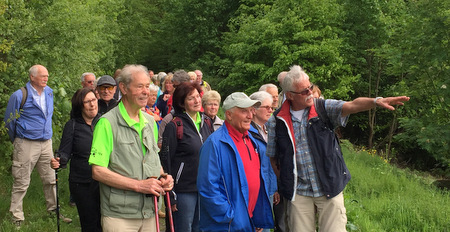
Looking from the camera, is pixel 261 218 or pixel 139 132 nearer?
pixel 139 132

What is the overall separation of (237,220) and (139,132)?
107 centimetres

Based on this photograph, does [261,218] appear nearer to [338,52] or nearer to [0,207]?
[0,207]

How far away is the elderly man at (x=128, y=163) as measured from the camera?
3.63 m

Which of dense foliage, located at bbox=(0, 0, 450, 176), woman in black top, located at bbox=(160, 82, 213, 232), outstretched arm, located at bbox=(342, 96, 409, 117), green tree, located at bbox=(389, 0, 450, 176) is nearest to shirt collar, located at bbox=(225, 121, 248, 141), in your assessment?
outstretched arm, located at bbox=(342, 96, 409, 117)

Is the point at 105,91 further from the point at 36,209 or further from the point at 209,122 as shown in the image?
the point at 36,209

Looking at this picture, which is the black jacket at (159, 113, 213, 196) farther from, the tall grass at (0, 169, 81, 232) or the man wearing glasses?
the tall grass at (0, 169, 81, 232)

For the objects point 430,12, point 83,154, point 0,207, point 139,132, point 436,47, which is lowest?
point 0,207

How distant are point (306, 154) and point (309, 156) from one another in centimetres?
3

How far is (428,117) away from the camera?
46.4 feet

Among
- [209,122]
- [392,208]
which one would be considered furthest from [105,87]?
[392,208]

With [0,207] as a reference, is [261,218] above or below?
above

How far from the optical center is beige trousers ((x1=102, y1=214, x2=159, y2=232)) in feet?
12.1

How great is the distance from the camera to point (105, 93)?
686 centimetres

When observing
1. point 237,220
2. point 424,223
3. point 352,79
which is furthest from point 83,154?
point 352,79
